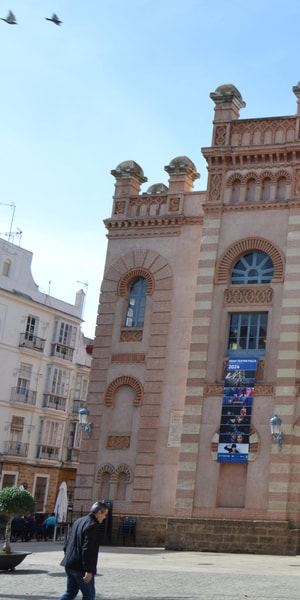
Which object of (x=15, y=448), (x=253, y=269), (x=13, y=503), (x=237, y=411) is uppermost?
(x=253, y=269)

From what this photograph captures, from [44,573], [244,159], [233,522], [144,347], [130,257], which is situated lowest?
[44,573]

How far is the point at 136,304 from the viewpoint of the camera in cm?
3347

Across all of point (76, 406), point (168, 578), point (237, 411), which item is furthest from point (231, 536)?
point (76, 406)

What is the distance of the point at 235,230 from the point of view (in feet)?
104

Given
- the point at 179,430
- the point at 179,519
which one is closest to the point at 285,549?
the point at 179,519

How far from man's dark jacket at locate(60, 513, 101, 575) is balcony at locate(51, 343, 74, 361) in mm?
40494

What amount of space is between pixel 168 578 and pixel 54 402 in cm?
3380

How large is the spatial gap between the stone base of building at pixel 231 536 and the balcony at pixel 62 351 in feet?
76.6

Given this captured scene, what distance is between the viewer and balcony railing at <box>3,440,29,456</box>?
157 feet

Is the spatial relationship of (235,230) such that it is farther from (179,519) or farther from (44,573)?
(44,573)

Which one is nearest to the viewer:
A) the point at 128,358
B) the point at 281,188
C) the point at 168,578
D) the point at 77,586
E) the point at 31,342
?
the point at 77,586

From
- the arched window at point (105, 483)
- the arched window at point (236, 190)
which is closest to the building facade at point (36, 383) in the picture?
the arched window at point (105, 483)

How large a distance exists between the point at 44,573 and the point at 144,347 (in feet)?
47.1

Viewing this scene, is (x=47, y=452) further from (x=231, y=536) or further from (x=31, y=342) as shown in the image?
(x=231, y=536)
